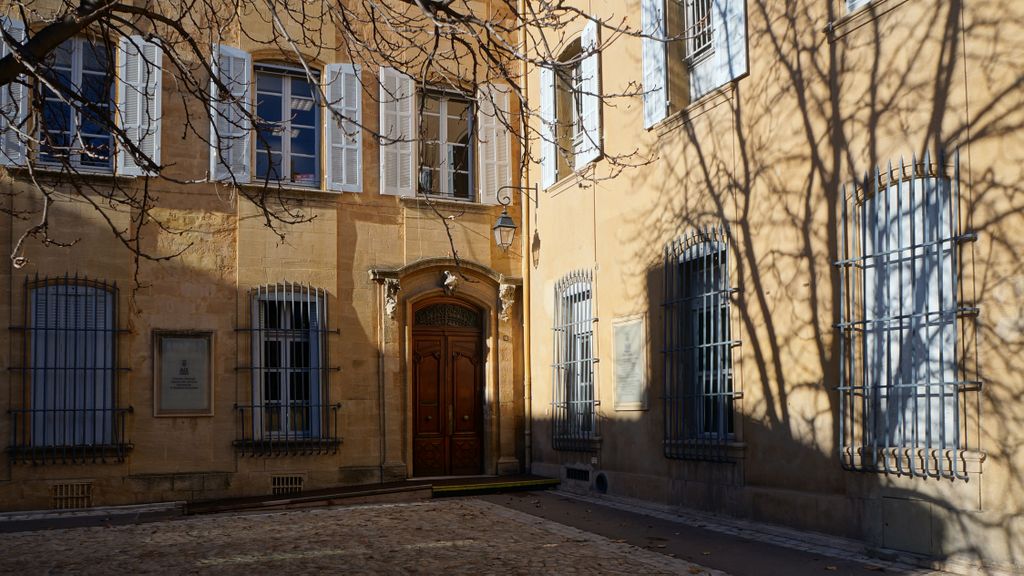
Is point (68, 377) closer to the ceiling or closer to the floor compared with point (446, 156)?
closer to the floor

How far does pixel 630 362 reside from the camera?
1172cm

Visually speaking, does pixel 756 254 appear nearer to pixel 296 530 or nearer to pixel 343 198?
pixel 296 530

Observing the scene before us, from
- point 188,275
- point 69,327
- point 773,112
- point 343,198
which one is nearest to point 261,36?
point 343,198

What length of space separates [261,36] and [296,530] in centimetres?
689

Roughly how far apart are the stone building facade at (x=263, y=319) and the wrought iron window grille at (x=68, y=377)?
0.02 meters

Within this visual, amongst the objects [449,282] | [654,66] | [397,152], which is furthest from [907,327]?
[397,152]

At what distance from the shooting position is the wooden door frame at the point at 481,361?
1400cm

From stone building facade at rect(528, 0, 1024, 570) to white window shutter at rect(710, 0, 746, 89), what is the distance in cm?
2

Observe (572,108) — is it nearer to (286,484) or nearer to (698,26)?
(698,26)

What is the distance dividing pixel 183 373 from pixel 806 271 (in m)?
7.85

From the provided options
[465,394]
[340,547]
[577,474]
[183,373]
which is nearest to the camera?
[340,547]

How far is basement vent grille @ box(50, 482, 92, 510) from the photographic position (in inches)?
472

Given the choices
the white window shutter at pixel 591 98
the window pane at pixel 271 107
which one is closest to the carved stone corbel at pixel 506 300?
the white window shutter at pixel 591 98

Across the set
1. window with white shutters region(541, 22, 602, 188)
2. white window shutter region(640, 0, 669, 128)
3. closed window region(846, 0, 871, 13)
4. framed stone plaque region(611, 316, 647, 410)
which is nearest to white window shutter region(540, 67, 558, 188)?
window with white shutters region(541, 22, 602, 188)
